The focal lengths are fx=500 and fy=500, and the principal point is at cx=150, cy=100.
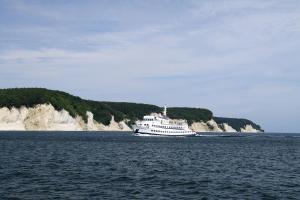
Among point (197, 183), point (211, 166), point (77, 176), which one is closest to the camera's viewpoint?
point (197, 183)

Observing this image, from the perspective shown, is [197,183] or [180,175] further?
[180,175]

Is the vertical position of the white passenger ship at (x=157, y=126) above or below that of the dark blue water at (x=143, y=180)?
above

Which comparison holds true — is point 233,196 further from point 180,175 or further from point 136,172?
point 136,172

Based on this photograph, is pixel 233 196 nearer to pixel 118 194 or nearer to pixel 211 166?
pixel 118 194

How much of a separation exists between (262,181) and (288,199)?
1016 centimetres

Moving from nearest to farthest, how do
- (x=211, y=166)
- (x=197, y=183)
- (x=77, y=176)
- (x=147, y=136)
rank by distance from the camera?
(x=197, y=183) → (x=77, y=176) → (x=211, y=166) → (x=147, y=136)

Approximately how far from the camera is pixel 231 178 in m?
52.6

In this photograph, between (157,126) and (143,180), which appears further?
(157,126)

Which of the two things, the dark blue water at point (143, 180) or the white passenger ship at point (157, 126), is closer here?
the dark blue water at point (143, 180)

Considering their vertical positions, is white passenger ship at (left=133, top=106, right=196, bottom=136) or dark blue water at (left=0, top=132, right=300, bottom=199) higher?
white passenger ship at (left=133, top=106, right=196, bottom=136)

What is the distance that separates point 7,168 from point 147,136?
12323 centimetres

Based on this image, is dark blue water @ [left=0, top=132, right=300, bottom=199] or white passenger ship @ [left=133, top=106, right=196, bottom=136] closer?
dark blue water @ [left=0, top=132, right=300, bottom=199]

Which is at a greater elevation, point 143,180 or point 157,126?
point 157,126

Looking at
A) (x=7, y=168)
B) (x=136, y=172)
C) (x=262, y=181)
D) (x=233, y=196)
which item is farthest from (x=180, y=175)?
(x=7, y=168)
